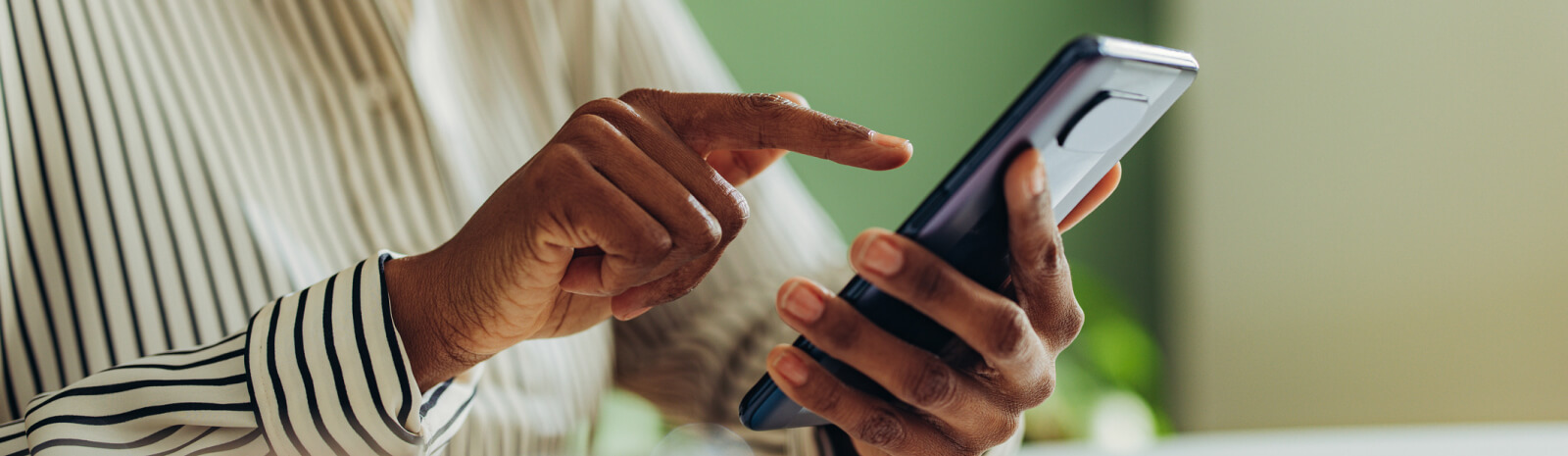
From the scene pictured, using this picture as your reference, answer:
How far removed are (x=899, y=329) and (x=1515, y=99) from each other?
2.41 feet

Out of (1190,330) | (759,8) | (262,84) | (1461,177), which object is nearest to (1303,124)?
(1461,177)

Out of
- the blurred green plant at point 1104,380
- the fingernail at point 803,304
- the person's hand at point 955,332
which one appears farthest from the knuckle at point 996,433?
the blurred green plant at point 1104,380

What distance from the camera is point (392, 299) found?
0.42 meters

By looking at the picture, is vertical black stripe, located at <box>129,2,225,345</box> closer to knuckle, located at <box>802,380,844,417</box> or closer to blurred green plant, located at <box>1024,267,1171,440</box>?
knuckle, located at <box>802,380,844,417</box>

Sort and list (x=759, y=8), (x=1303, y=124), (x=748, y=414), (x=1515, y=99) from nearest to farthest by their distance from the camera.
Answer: (x=748, y=414), (x=1515, y=99), (x=1303, y=124), (x=759, y=8)

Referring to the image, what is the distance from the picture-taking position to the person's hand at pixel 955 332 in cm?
35

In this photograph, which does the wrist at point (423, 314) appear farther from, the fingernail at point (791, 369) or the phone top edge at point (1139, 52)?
the phone top edge at point (1139, 52)

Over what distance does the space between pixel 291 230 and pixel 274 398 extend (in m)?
0.29

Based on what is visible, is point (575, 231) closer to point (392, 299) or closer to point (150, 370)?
point (392, 299)

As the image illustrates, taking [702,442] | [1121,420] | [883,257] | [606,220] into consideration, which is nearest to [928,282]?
[883,257]

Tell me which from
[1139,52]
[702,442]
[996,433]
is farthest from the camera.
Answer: [702,442]

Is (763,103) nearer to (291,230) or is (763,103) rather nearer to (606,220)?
(606,220)

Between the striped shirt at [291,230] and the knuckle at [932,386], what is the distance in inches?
9.3

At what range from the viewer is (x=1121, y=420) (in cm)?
130
